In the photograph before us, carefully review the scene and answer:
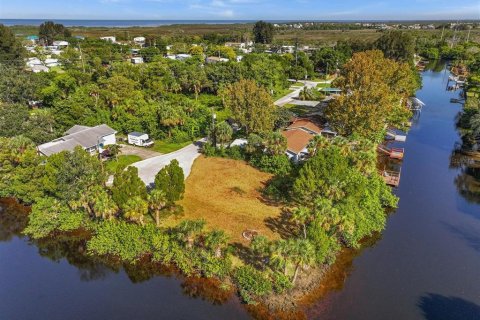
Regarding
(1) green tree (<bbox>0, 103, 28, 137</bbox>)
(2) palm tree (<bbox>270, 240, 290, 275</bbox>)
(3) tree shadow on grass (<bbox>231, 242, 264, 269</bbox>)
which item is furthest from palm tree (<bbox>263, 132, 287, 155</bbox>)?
(1) green tree (<bbox>0, 103, 28, 137</bbox>)

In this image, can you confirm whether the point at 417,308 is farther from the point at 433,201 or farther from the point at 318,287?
the point at 433,201

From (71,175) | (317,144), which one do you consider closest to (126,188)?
(71,175)

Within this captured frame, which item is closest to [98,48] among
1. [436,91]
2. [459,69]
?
[436,91]

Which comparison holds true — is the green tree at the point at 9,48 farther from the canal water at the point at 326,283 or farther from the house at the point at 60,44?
the canal water at the point at 326,283

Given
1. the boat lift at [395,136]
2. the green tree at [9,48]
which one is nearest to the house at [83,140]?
the boat lift at [395,136]

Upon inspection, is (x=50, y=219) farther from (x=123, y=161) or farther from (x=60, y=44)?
(x=60, y=44)

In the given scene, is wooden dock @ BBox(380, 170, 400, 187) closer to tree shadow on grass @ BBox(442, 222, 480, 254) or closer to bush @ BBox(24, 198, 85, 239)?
tree shadow on grass @ BBox(442, 222, 480, 254)
